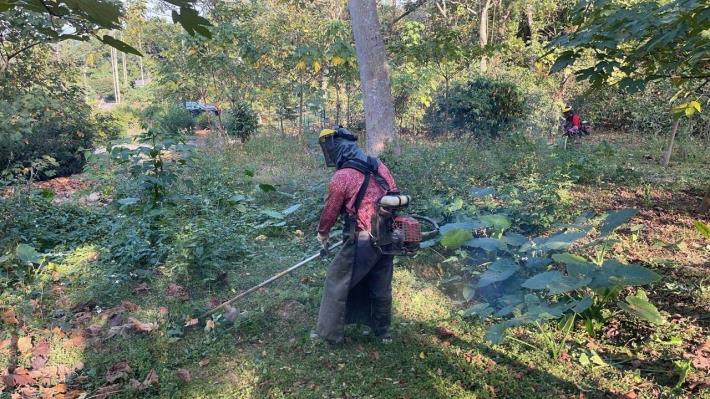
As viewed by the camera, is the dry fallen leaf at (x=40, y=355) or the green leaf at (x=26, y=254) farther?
the green leaf at (x=26, y=254)

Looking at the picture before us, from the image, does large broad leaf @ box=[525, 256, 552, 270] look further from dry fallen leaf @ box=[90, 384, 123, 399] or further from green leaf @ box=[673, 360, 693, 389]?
dry fallen leaf @ box=[90, 384, 123, 399]

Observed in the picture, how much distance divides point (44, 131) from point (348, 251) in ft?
31.1

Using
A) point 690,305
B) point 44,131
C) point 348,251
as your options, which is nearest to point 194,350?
point 348,251

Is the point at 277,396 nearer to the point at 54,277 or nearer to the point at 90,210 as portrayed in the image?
the point at 54,277

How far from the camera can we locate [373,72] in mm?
8617

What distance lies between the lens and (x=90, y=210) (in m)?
6.96

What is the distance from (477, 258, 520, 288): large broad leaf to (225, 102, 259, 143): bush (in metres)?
10.1

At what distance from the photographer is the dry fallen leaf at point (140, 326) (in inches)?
159

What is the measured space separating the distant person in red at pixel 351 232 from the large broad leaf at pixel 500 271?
78 centimetres

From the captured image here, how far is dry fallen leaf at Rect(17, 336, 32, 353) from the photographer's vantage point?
12.4 feet

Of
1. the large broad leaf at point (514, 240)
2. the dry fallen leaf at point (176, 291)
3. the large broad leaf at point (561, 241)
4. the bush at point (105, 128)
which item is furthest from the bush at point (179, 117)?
the large broad leaf at point (561, 241)

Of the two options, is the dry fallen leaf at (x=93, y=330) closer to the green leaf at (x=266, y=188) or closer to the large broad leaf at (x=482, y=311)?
the large broad leaf at (x=482, y=311)

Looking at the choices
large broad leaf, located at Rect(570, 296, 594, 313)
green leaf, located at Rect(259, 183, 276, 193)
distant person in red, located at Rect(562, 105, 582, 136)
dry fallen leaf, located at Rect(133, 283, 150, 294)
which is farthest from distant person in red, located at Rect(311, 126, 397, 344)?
distant person in red, located at Rect(562, 105, 582, 136)

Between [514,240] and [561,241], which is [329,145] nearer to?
[514,240]
